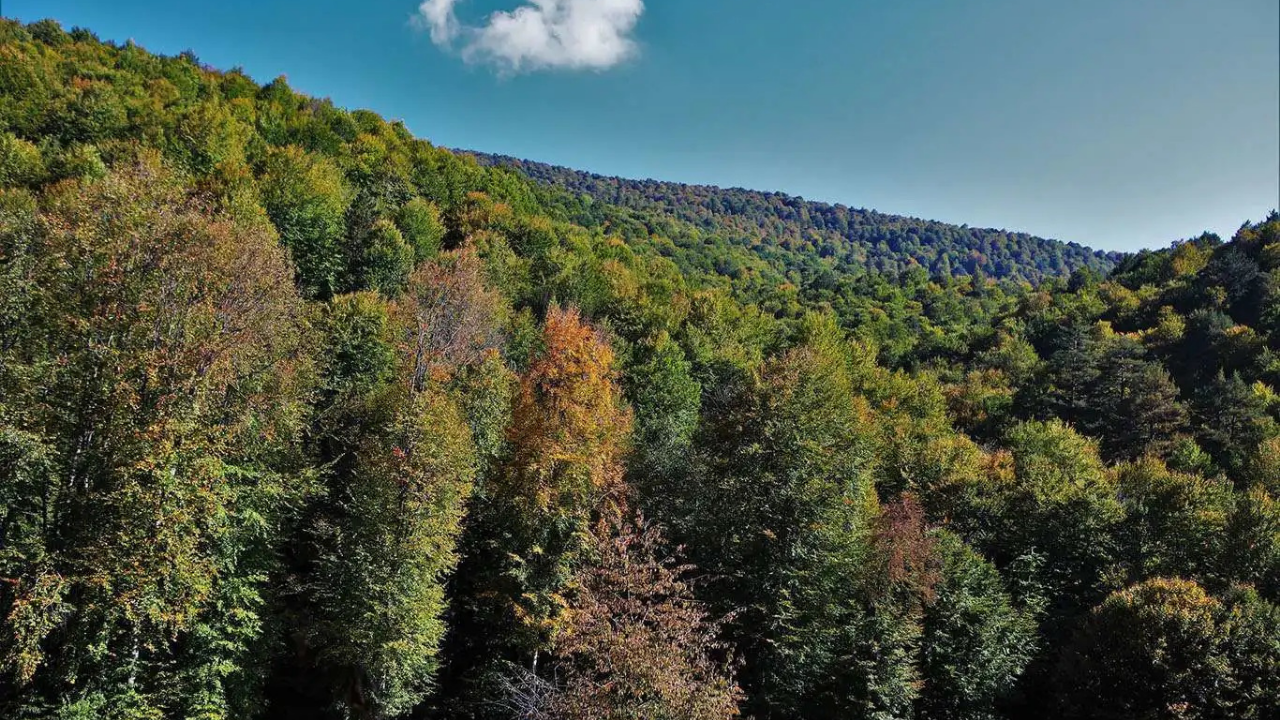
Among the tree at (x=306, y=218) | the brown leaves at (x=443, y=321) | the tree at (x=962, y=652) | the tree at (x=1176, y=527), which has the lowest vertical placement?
the tree at (x=962, y=652)

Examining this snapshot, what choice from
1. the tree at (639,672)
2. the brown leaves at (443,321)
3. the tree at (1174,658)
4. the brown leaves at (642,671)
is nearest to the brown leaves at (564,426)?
the tree at (639,672)

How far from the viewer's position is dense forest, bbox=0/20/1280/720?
49.0ft

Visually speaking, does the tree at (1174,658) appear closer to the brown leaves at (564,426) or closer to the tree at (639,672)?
the tree at (639,672)

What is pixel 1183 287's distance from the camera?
271ft

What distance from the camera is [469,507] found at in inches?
1065

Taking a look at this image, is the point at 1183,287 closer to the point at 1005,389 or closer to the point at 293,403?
the point at 1005,389

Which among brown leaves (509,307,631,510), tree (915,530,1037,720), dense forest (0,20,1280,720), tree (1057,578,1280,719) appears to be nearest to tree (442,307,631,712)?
brown leaves (509,307,631,510)

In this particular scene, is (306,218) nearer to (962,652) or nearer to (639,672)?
(639,672)

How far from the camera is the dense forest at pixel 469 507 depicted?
588 inches

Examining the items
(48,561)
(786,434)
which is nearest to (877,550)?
(786,434)

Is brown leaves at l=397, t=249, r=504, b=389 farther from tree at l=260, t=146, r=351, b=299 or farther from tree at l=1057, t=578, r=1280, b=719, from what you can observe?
tree at l=1057, t=578, r=1280, b=719

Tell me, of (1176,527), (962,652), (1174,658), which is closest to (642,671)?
(962,652)

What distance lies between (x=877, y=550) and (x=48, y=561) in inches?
1059

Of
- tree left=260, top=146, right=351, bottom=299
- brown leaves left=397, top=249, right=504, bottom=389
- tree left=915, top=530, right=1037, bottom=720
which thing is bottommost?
tree left=915, top=530, right=1037, bottom=720
